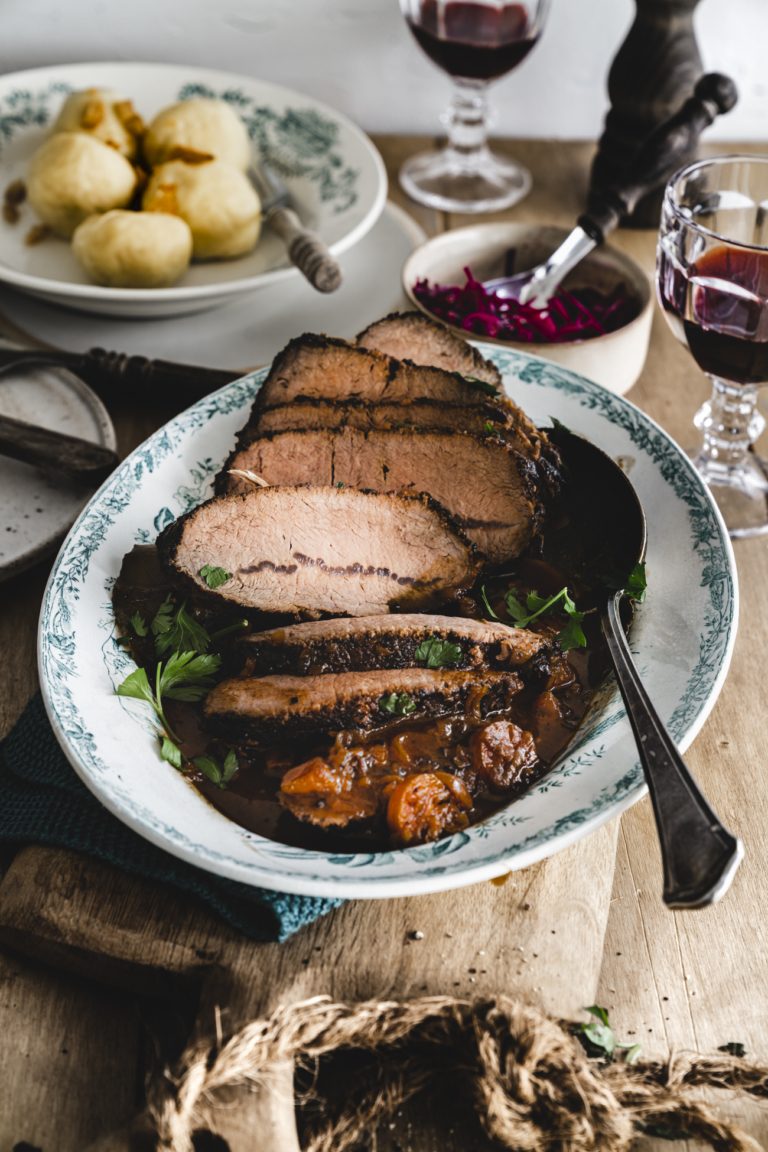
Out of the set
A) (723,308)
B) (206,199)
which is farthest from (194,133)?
(723,308)

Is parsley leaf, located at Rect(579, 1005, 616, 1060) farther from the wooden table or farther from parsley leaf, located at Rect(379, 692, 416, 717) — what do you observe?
parsley leaf, located at Rect(379, 692, 416, 717)

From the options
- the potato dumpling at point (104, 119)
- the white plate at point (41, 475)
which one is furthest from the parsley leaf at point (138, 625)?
the potato dumpling at point (104, 119)

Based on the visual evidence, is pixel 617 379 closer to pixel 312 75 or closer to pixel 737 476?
pixel 737 476

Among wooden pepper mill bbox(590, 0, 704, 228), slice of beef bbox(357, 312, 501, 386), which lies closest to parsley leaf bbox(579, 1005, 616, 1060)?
slice of beef bbox(357, 312, 501, 386)

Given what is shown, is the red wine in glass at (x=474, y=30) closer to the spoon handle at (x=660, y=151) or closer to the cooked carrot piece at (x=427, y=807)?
the spoon handle at (x=660, y=151)

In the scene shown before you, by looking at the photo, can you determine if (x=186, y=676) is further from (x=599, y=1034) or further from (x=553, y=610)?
(x=599, y=1034)

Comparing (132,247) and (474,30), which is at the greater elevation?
(474,30)
